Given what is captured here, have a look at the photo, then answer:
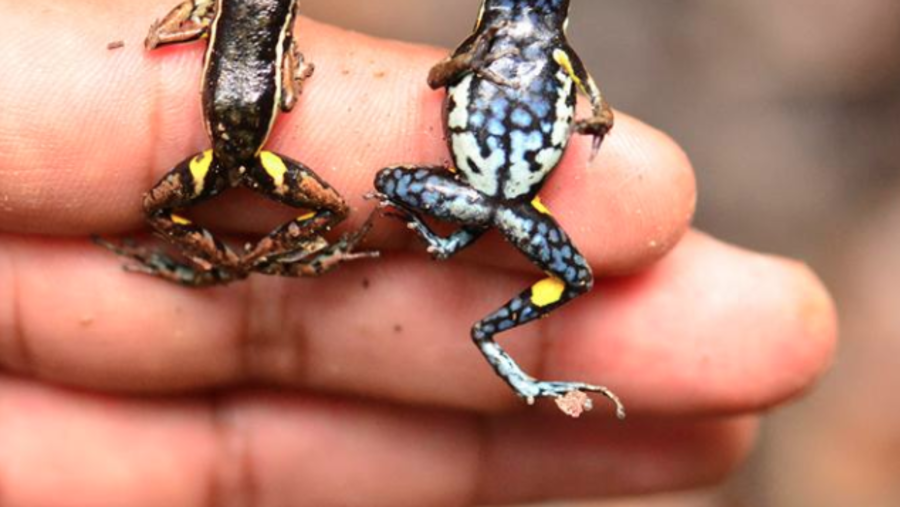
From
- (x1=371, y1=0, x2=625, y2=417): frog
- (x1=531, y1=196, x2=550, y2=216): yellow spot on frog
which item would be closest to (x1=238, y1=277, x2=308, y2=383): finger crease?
(x1=371, y1=0, x2=625, y2=417): frog

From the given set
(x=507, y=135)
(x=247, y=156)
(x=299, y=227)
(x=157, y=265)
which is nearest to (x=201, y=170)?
(x=247, y=156)

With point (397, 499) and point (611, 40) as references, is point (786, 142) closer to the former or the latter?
point (611, 40)

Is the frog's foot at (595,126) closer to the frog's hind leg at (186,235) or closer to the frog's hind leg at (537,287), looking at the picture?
the frog's hind leg at (537,287)

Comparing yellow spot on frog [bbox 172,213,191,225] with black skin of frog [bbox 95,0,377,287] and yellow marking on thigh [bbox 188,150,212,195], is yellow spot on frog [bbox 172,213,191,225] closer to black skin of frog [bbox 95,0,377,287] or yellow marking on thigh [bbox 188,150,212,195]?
black skin of frog [bbox 95,0,377,287]

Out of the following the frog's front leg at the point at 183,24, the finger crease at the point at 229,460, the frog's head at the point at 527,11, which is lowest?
the finger crease at the point at 229,460

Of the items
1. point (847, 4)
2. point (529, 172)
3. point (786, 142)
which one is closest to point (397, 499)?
point (529, 172)

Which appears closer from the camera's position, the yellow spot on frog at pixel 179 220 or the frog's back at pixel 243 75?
the frog's back at pixel 243 75

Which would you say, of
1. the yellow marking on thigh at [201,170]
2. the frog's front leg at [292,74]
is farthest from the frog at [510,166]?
the yellow marking on thigh at [201,170]
